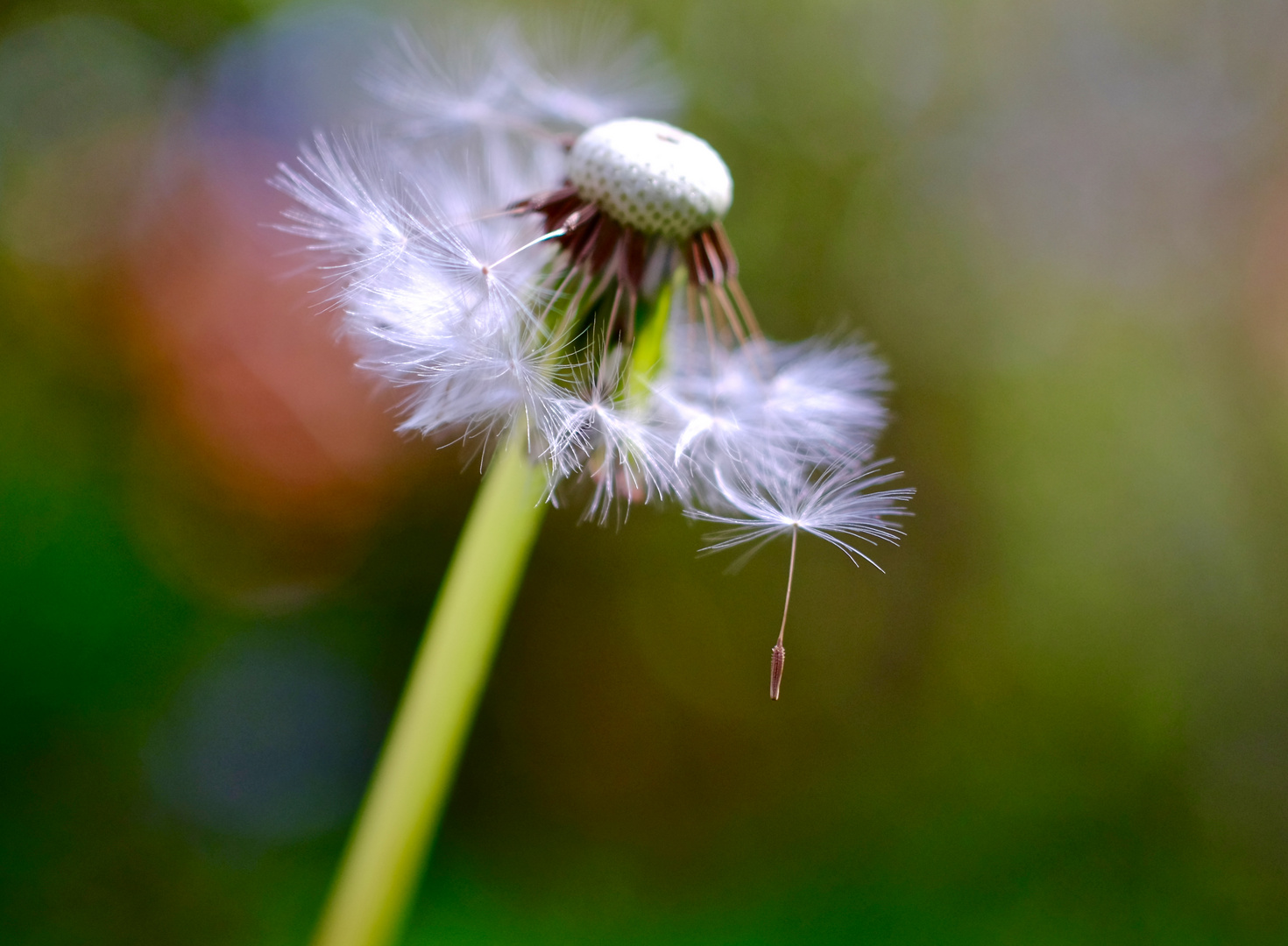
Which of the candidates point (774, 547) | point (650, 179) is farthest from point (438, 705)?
Answer: point (774, 547)

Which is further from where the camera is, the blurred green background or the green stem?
the blurred green background

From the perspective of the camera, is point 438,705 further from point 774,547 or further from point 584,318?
point 774,547

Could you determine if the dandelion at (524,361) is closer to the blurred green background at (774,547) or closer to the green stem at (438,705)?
the green stem at (438,705)

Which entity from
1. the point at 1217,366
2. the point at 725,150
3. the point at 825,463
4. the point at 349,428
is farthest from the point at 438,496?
the point at 1217,366

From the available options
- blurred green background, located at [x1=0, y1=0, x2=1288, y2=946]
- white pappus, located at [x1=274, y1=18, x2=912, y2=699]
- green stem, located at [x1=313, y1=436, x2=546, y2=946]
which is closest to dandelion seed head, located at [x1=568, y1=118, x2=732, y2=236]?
white pappus, located at [x1=274, y1=18, x2=912, y2=699]

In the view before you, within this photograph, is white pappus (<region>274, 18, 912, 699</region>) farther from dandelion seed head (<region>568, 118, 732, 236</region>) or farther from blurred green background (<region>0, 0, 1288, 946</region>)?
blurred green background (<region>0, 0, 1288, 946</region>)

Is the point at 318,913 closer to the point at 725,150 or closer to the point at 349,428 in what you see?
the point at 349,428

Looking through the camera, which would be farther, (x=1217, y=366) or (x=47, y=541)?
(x=1217, y=366)
